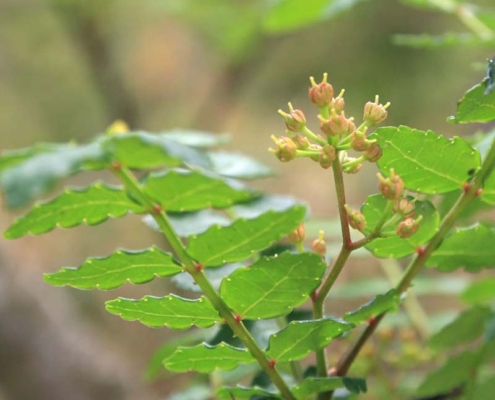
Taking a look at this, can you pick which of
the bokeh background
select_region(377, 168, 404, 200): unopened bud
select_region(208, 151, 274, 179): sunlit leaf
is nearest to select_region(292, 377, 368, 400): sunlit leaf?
select_region(377, 168, 404, 200): unopened bud

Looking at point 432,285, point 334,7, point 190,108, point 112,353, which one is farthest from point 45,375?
point 190,108

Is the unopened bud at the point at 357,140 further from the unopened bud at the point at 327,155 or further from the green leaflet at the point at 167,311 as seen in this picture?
the green leaflet at the point at 167,311

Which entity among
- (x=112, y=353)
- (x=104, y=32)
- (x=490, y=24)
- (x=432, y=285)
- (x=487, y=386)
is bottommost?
(x=487, y=386)

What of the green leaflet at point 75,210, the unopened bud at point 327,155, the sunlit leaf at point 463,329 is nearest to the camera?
the unopened bud at point 327,155

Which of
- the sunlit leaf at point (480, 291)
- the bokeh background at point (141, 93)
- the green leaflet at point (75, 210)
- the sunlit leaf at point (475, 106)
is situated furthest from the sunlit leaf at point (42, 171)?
the bokeh background at point (141, 93)

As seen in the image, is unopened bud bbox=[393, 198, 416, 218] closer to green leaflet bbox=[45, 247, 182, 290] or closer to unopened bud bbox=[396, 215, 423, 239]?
unopened bud bbox=[396, 215, 423, 239]

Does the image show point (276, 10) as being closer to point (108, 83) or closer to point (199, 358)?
point (199, 358)
